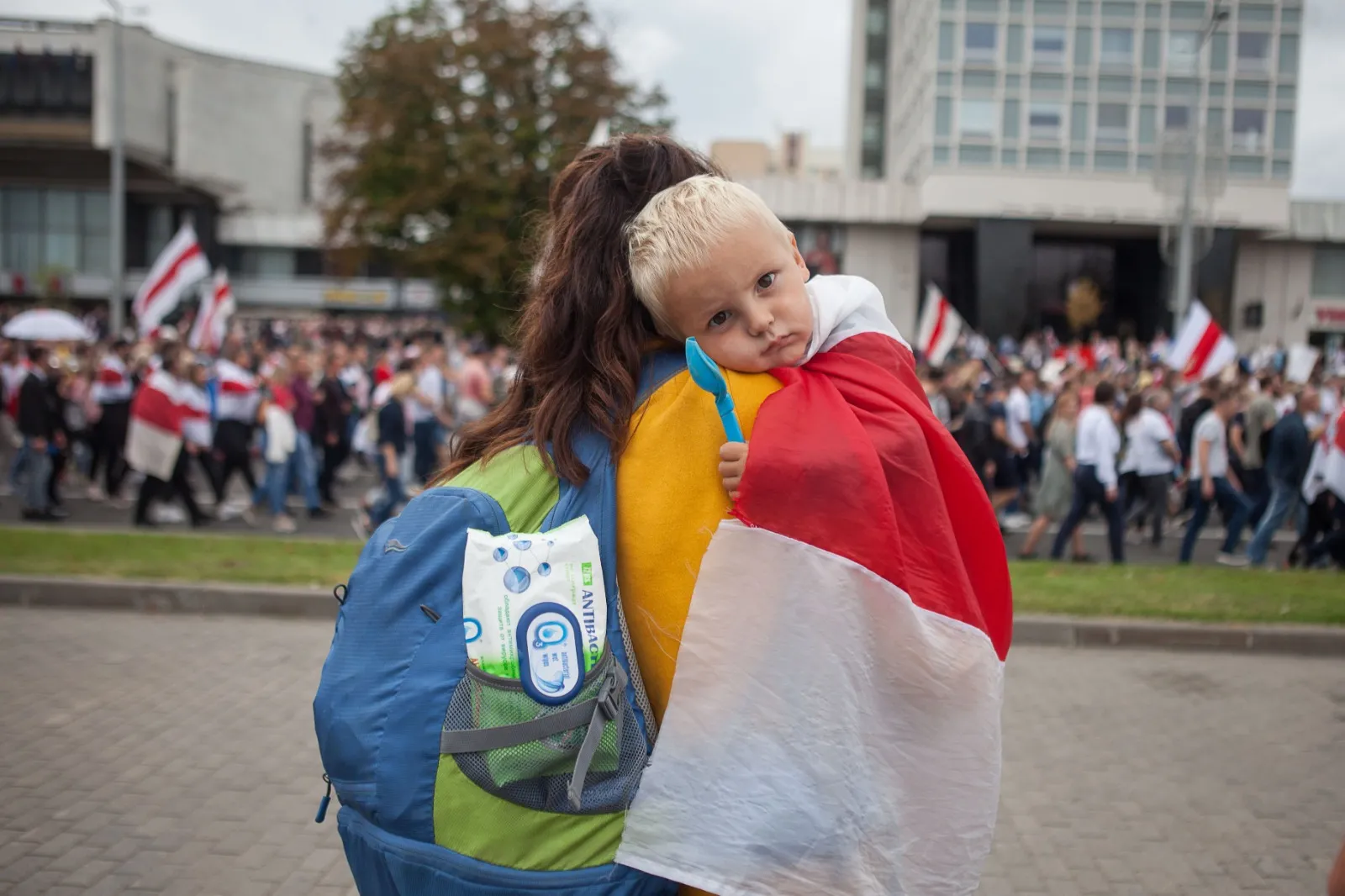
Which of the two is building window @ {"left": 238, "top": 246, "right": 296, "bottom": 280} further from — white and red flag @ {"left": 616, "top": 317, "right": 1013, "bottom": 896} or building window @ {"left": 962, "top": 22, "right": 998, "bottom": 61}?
white and red flag @ {"left": 616, "top": 317, "right": 1013, "bottom": 896}

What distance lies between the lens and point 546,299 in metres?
1.73

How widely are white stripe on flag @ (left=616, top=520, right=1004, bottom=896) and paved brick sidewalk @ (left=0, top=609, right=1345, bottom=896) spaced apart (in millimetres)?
3090

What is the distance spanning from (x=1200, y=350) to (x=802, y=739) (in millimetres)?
16196

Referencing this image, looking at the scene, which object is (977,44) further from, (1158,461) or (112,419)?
(112,419)

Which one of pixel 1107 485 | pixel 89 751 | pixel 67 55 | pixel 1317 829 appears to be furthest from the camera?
pixel 67 55

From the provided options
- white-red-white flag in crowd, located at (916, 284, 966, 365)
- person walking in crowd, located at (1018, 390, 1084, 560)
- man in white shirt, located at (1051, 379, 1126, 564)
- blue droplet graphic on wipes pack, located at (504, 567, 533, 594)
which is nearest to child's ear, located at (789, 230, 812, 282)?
blue droplet graphic on wipes pack, located at (504, 567, 533, 594)

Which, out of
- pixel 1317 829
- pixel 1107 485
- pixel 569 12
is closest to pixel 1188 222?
pixel 1107 485

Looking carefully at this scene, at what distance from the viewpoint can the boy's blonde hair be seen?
158 centimetres

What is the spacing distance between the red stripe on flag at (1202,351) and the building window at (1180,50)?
34317mm

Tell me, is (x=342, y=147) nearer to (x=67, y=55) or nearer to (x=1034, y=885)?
(x=67, y=55)

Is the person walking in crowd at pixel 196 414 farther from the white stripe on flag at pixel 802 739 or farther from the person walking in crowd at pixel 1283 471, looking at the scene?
the white stripe on flag at pixel 802 739

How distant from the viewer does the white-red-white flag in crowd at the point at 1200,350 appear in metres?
15.7

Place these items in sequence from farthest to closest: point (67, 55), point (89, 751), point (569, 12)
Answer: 1. point (67, 55)
2. point (569, 12)
3. point (89, 751)

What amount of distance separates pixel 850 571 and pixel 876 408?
0.75 feet
